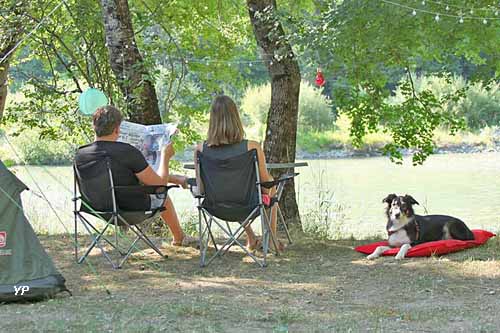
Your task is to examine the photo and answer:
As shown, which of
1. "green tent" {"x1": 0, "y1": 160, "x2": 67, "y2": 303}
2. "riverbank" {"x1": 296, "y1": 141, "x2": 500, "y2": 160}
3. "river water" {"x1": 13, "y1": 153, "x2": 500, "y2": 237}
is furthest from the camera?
"riverbank" {"x1": 296, "y1": 141, "x2": 500, "y2": 160}

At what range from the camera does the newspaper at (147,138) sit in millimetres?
4812

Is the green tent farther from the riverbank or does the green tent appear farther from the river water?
the riverbank

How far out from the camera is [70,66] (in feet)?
24.3

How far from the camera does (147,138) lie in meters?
4.84

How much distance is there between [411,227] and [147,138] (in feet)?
5.18

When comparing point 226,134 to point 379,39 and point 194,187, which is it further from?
point 379,39

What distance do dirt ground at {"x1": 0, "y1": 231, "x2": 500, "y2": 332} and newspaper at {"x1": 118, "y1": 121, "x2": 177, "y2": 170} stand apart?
1.84 feet

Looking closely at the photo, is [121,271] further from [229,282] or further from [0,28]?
[0,28]

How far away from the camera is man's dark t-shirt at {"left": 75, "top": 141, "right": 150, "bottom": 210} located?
14.3 ft

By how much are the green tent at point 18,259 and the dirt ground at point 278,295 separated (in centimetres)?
7

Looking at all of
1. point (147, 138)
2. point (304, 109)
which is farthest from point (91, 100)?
point (304, 109)

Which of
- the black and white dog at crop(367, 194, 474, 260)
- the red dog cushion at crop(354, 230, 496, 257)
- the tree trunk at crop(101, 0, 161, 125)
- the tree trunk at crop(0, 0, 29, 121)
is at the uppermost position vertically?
the tree trunk at crop(0, 0, 29, 121)

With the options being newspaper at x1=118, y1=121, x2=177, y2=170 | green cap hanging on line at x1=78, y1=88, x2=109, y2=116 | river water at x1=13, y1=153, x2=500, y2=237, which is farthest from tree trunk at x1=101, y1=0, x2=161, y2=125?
river water at x1=13, y1=153, x2=500, y2=237

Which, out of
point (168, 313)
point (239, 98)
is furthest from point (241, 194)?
point (239, 98)
